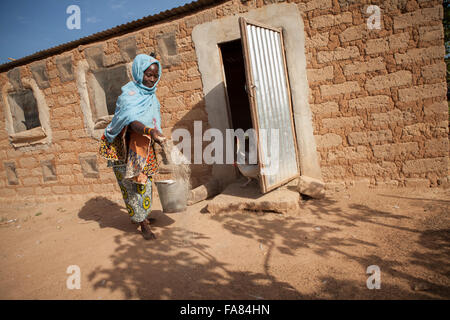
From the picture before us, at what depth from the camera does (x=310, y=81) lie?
148 inches

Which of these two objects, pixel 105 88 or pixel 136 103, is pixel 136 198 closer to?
pixel 136 103

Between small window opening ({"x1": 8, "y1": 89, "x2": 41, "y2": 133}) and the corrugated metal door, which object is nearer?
the corrugated metal door

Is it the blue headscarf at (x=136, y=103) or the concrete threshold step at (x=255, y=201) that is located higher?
the blue headscarf at (x=136, y=103)

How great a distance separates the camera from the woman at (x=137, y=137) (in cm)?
266

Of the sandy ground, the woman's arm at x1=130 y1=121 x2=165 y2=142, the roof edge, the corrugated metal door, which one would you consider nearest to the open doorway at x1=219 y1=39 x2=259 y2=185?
the roof edge

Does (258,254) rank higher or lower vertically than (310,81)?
lower

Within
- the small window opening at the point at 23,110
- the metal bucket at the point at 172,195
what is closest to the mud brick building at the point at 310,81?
the small window opening at the point at 23,110

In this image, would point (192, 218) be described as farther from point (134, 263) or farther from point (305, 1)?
point (305, 1)

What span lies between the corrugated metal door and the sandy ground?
64cm

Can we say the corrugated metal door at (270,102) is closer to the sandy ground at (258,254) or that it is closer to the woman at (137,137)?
the sandy ground at (258,254)

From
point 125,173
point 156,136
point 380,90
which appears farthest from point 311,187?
point 125,173

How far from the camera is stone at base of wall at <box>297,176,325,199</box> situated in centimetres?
357

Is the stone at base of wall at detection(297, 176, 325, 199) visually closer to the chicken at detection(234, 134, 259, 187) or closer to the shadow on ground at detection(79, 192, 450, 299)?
the shadow on ground at detection(79, 192, 450, 299)

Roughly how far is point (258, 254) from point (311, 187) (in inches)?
61.3
